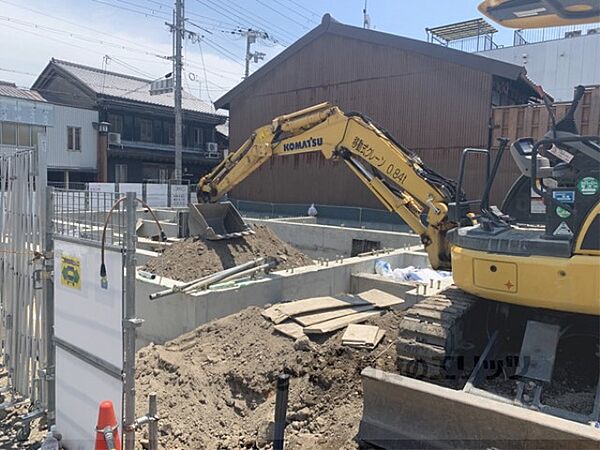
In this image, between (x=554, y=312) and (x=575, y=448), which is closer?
(x=575, y=448)

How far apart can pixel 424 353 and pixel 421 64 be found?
1728 centimetres

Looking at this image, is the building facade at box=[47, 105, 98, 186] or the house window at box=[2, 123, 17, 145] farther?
the building facade at box=[47, 105, 98, 186]

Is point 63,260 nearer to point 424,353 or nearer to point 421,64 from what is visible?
point 424,353

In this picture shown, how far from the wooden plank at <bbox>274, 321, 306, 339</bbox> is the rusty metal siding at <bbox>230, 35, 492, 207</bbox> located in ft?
45.6

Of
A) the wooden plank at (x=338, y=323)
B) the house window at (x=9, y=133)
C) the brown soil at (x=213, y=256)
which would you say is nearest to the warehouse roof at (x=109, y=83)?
the house window at (x=9, y=133)

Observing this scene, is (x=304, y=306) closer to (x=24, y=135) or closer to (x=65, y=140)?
(x=24, y=135)

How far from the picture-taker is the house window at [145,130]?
29.8m

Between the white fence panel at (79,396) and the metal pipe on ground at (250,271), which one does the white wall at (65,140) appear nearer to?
the metal pipe on ground at (250,271)

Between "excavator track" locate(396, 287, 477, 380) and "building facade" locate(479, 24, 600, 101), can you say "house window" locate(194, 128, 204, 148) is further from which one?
"excavator track" locate(396, 287, 477, 380)

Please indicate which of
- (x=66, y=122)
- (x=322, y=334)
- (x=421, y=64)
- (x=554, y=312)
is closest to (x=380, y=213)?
(x=421, y=64)

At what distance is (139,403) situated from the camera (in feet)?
16.4

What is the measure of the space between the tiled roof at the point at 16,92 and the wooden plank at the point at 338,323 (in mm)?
24371

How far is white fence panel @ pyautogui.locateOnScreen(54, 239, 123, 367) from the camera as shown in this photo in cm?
338

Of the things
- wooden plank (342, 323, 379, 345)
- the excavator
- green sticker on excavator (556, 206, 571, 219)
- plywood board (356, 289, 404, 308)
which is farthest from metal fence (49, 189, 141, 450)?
plywood board (356, 289, 404, 308)
